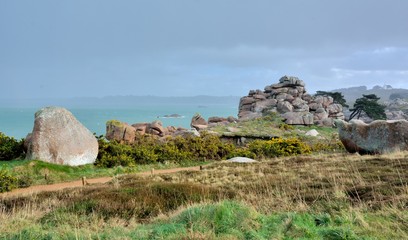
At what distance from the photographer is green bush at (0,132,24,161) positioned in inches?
709

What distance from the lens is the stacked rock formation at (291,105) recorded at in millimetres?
39688

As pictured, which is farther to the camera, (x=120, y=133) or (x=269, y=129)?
(x=269, y=129)

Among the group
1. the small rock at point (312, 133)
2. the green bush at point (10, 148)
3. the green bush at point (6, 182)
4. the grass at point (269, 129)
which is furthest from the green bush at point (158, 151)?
the small rock at point (312, 133)

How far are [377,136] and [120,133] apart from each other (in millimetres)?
15255

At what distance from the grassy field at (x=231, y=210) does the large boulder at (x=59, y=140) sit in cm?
603

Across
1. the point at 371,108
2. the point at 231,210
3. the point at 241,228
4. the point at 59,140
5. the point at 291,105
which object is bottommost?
the point at 241,228

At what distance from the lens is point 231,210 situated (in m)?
6.85

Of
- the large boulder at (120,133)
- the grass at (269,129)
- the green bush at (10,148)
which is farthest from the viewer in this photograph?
the grass at (269,129)

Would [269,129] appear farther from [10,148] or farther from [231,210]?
[231,210]

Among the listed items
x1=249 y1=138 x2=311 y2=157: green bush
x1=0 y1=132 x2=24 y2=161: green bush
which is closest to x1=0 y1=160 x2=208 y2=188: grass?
x1=0 y1=132 x2=24 y2=161: green bush

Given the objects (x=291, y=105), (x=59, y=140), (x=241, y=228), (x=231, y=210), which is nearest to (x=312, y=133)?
(x=291, y=105)

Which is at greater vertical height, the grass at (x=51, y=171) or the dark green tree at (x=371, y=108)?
the dark green tree at (x=371, y=108)

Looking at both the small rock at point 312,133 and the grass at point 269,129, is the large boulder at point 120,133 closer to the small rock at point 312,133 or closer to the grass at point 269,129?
the grass at point 269,129

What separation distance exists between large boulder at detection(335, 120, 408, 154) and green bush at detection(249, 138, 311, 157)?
13.5 feet
